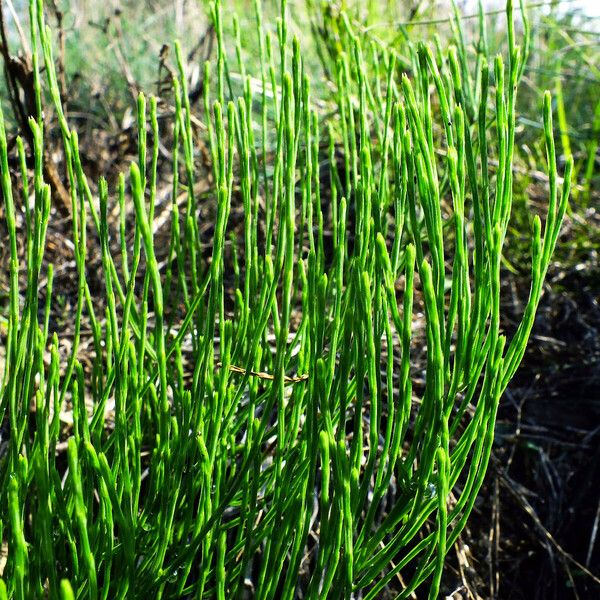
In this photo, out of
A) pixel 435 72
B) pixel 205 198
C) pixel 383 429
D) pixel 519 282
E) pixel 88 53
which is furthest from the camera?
pixel 88 53

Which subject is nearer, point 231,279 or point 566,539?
point 566,539

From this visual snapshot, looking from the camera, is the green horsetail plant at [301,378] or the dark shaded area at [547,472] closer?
the green horsetail plant at [301,378]

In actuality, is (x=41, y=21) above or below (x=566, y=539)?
above

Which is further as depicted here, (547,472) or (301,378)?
(547,472)

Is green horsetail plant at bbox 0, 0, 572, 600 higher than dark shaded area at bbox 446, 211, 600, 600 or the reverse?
higher

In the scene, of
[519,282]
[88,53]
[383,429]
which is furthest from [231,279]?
[88,53]

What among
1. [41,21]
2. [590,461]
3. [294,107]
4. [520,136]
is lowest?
[590,461]

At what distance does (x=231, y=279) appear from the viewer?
5.94 feet

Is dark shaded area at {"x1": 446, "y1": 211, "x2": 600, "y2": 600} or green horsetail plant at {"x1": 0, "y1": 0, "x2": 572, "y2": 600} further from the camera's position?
dark shaded area at {"x1": 446, "y1": 211, "x2": 600, "y2": 600}

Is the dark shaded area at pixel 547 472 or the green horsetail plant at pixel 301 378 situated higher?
the green horsetail plant at pixel 301 378

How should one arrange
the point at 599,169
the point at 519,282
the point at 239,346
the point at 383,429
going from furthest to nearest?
the point at 599,169, the point at 519,282, the point at 383,429, the point at 239,346

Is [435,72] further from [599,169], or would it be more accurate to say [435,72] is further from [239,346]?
[599,169]

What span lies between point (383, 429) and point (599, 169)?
1368 mm

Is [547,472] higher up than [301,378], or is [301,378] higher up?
[301,378]
